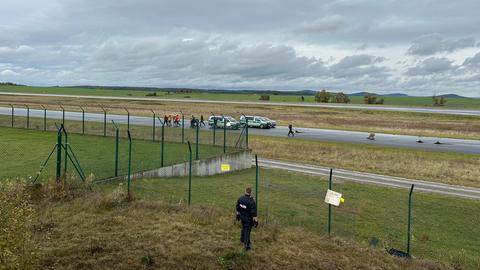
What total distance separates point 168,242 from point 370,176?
20733mm

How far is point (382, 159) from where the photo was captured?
3338cm

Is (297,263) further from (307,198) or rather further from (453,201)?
(453,201)

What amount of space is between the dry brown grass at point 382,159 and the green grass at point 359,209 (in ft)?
24.6

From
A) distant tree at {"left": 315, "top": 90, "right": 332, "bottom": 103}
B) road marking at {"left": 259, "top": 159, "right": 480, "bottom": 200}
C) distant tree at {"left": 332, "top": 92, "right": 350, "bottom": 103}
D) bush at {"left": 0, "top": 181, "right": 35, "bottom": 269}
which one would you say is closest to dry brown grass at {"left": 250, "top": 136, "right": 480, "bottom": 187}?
road marking at {"left": 259, "top": 159, "right": 480, "bottom": 200}

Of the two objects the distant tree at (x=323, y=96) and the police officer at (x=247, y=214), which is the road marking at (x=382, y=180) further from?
the distant tree at (x=323, y=96)

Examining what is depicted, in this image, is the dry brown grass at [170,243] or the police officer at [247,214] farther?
the police officer at [247,214]

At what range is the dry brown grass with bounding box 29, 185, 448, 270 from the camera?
9.35m

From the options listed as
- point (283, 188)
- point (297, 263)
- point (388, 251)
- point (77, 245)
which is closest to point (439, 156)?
point (283, 188)

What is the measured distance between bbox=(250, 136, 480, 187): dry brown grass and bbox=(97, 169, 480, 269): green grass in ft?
24.6

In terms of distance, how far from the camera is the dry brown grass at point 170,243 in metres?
9.35

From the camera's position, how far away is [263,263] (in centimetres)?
963

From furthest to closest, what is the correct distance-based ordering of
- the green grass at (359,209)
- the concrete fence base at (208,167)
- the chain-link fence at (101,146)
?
the concrete fence base at (208,167)
the chain-link fence at (101,146)
the green grass at (359,209)

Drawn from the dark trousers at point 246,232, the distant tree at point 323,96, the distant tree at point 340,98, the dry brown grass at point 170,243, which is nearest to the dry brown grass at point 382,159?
the dry brown grass at point 170,243

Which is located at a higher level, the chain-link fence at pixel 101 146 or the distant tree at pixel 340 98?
the distant tree at pixel 340 98
